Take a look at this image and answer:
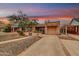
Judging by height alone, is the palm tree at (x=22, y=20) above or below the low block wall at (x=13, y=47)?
above

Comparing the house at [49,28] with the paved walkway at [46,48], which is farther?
Result: the house at [49,28]

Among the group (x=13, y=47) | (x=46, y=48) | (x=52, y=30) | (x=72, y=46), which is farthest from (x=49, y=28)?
(x=13, y=47)

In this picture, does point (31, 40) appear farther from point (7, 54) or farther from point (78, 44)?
point (78, 44)

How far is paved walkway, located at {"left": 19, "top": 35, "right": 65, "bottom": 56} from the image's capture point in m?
3.22

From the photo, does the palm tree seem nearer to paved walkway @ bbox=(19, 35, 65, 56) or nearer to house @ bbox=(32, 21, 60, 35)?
house @ bbox=(32, 21, 60, 35)

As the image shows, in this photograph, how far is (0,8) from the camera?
3.21m

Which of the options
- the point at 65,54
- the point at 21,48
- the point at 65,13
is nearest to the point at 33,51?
the point at 21,48

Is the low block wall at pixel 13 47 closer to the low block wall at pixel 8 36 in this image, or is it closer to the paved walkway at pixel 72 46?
the low block wall at pixel 8 36

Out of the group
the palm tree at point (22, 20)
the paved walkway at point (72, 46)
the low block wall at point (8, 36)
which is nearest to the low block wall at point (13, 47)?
the low block wall at point (8, 36)

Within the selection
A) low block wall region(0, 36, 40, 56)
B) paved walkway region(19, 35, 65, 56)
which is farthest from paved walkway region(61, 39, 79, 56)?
low block wall region(0, 36, 40, 56)

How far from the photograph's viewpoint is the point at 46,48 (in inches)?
128

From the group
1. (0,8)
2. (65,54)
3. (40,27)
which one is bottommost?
(65,54)

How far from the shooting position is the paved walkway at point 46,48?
3.22 meters

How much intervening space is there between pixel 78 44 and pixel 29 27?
0.68 metres
